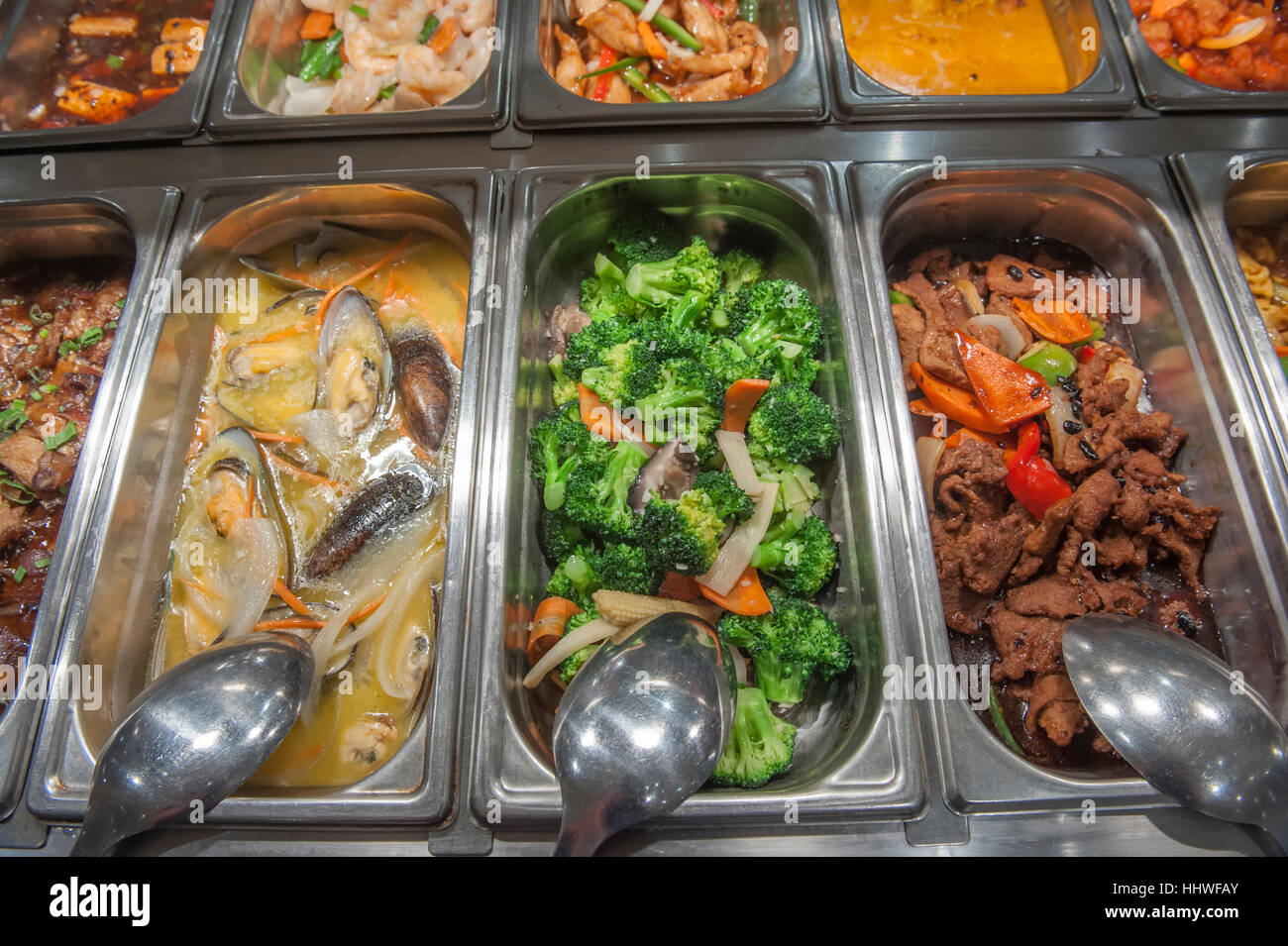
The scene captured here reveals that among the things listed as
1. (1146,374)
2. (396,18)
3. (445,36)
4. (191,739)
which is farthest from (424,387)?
(1146,374)

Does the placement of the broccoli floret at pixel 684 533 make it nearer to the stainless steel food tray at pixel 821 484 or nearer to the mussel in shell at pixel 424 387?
the stainless steel food tray at pixel 821 484

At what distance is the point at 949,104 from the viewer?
8.30ft

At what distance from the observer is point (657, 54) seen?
2.91 m

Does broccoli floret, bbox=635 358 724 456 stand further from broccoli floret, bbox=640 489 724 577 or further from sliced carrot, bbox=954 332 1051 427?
sliced carrot, bbox=954 332 1051 427

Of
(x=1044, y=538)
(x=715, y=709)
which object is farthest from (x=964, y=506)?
(x=715, y=709)

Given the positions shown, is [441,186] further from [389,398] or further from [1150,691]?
[1150,691]

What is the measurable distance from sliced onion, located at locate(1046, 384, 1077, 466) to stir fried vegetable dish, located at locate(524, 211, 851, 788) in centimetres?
73

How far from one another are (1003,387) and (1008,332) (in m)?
0.30

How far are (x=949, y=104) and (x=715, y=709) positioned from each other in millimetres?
2314

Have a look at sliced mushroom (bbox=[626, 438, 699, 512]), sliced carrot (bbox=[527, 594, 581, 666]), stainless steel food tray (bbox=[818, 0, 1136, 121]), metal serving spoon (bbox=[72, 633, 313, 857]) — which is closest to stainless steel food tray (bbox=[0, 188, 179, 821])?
metal serving spoon (bbox=[72, 633, 313, 857])

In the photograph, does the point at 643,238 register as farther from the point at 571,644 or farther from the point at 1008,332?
the point at 571,644

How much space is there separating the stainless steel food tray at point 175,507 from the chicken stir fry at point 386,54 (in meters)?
0.50

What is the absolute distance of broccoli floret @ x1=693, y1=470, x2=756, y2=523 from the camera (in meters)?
1.98

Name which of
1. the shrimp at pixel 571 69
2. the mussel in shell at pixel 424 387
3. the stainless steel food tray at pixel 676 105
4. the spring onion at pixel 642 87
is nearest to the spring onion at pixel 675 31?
the spring onion at pixel 642 87
